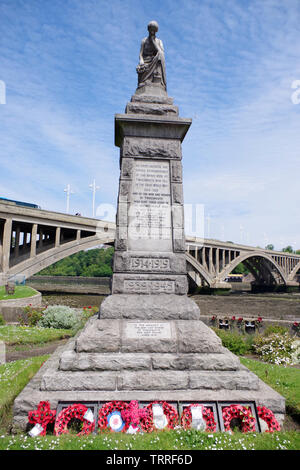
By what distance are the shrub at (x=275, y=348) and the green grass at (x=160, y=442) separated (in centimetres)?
533

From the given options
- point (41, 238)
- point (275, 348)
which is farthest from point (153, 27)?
point (41, 238)

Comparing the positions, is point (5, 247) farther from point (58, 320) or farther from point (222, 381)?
point (222, 381)

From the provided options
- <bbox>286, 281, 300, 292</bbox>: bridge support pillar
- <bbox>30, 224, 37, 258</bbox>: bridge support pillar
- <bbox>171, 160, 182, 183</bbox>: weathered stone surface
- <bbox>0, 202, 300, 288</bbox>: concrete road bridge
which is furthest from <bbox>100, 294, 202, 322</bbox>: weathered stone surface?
<bbox>286, 281, 300, 292</bbox>: bridge support pillar

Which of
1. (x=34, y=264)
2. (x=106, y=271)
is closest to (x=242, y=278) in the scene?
(x=106, y=271)

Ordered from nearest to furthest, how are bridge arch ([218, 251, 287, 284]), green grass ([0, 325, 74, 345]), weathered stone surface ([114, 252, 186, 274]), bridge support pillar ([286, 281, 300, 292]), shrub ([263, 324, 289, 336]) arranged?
weathered stone surface ([114, 252, 186, 274]), green grass ([0, 325, 74, 345]), shrub ([263, 324, 289, 336]), bridge arch ([218, 251, 287, 284]), bridge support pillar ([286, 281, 300, 292])

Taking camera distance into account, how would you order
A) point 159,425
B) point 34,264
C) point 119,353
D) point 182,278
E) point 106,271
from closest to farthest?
point 159,425, point 119,353, point 182,278, point 34,264, point 106,271

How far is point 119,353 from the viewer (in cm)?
547

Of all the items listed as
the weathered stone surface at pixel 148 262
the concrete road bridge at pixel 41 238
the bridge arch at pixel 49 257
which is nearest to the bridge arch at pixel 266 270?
the concrete road bridge at pixel 41 238

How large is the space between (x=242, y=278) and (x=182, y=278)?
11743 cm

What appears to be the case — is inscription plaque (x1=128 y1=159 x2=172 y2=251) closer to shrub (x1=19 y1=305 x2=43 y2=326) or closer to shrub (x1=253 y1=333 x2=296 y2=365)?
shrub (x1=253 y1=333 x2=296 y2=365)

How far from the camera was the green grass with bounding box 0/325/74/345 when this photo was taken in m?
10.7

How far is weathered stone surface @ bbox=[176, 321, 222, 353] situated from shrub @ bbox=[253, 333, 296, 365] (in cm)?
453

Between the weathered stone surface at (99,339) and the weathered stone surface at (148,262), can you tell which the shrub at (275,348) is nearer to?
the weathered stone surface at (148,262)
